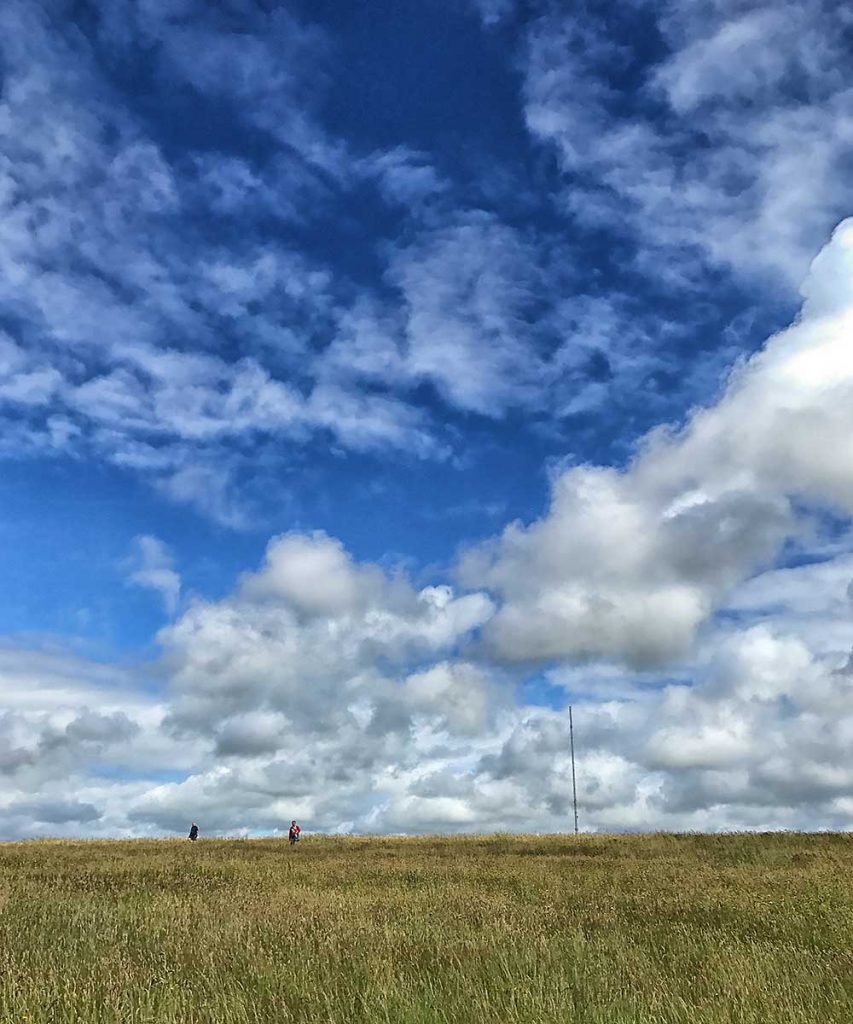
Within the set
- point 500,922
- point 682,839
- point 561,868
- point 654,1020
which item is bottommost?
point 654,1020

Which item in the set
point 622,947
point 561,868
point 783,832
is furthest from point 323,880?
point 783,832

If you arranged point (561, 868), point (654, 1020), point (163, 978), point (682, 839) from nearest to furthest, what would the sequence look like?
point (654, 1020)
point (163, 978)
point (561, 868)
point (682, 839)

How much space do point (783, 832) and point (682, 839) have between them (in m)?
4.50

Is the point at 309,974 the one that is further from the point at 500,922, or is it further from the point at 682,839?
the point at 682,839

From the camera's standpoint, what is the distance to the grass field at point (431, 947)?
23.2 feet

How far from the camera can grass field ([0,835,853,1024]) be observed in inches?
279

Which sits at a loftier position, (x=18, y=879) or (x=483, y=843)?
(x=483, y=843)

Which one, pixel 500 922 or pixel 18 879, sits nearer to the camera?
pixel 500 922

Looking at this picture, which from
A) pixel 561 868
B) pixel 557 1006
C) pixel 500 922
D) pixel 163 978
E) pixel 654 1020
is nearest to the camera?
pixel 654 1020

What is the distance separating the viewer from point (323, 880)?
1992 centimetres

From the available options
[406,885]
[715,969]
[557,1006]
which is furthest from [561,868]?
[557,1006]

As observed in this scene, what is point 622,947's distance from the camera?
393 inches

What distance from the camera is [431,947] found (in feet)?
32.8

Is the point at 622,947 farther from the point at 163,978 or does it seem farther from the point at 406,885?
the point at 406,885
